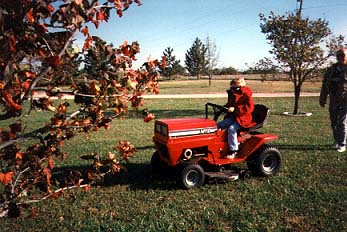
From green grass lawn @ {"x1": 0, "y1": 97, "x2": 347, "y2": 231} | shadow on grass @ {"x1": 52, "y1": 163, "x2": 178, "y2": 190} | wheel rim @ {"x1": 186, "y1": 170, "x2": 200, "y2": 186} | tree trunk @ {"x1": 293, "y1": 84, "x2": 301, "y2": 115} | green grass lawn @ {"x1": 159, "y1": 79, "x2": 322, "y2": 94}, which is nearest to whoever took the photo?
green grass lawn @ {"x1": 0, "y1": 97, "x2": 347, "y2": 231}

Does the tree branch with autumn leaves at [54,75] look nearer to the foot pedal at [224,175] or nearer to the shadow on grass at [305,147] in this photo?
the foot pedal at [224,175]

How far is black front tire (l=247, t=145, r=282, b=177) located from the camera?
18.8 ft

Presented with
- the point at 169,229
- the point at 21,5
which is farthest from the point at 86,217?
the point at 21,5

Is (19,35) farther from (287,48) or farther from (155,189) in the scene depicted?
(287,48)

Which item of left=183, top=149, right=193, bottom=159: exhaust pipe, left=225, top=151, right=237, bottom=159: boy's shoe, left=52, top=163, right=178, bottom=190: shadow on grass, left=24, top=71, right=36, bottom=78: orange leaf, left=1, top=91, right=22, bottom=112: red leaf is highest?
left=24, top=71, right=36, bottom=78: orange leaf

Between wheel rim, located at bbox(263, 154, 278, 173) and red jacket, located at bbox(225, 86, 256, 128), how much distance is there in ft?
2.54

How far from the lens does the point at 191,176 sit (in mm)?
5281

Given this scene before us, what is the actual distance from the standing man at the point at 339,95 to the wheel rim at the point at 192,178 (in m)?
4.01

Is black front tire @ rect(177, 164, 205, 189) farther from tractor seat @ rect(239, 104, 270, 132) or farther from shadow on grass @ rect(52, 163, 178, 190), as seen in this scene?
tractor seat @ rect(239, 104, 270, 132)

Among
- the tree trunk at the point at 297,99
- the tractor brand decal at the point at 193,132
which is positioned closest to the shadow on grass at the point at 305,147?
the tractor brand decal at the point at 193,132

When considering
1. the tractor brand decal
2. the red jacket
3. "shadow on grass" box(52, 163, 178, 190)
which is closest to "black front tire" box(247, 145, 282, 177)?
the red jacket

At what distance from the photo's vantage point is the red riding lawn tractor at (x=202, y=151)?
5160mm

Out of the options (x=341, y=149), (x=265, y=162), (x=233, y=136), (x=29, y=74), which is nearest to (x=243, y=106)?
(x=233, y=136)

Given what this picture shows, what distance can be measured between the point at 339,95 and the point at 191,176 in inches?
171
